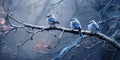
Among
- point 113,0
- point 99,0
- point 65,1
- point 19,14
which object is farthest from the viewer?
point 19,14

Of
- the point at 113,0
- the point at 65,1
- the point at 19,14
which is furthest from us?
the point at 19,14

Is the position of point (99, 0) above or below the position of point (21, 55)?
above

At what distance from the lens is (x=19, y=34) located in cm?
1692

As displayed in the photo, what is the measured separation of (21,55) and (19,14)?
2.49 m

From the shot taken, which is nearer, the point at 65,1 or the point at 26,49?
the point at 65,1

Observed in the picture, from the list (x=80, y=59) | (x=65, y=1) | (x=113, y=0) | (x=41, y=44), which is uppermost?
(x=65, y=1)

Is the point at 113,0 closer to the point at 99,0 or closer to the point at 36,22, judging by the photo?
the point at 99,0

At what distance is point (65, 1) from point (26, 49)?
12.7ft

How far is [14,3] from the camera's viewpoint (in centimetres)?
1656

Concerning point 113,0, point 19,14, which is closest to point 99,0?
point 113,0

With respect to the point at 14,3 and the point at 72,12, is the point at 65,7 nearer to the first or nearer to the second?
the point at 72,12

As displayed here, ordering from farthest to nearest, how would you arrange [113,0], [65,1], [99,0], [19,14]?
1. [19,14]
2. [65,1]
3. [99,0]
4. [113,0]

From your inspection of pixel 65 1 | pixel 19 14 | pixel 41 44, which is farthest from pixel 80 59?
pixel 19 14

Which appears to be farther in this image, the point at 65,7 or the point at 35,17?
the point at 35,17
